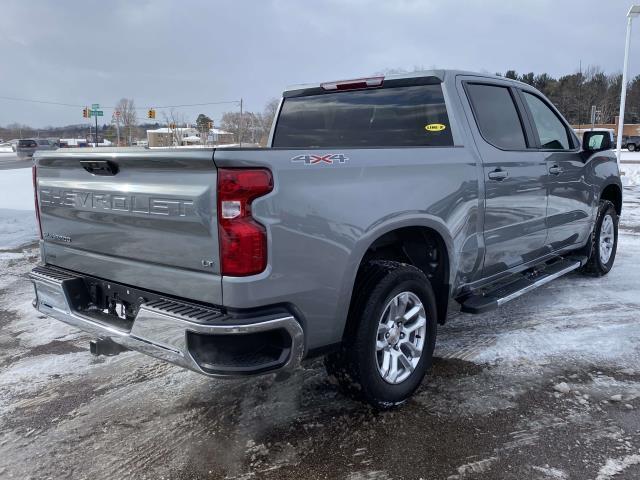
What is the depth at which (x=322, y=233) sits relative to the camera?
2.72m

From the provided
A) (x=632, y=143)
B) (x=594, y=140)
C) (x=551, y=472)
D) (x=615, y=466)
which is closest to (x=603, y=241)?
(x=594, y=140)

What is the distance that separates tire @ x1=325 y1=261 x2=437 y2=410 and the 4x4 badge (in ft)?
2.24

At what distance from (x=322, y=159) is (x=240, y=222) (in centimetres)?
56

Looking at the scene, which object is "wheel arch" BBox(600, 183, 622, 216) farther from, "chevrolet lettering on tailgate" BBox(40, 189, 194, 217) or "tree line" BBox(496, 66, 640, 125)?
"tree line" BBox(496, 66, 640, 125)

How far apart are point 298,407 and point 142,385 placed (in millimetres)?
1101

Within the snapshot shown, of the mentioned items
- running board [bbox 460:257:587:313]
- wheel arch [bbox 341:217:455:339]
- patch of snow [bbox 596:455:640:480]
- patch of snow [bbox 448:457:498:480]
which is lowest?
patch of snow [bbox 448:457:498:480]

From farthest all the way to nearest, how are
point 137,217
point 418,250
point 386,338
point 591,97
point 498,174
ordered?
1. point 591,97
2. point 498,174
3. point 418,250
4. point 386,338
5. point 137,217

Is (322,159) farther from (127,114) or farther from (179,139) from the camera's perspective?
(127,114)

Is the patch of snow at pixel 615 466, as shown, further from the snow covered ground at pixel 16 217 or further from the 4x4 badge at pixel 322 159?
the snow covered ground at pixel 16 217

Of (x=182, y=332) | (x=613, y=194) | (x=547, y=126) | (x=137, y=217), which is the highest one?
(x=547, y=126)

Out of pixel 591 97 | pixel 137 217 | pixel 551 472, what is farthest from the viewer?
pixel 591 97

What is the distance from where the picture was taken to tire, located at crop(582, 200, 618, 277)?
5980 mm

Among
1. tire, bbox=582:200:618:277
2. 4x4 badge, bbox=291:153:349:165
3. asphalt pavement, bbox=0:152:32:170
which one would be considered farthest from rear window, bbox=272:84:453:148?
asphalt pavement, bbox=0:152:32:170

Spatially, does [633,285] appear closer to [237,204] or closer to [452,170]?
[452,170]
